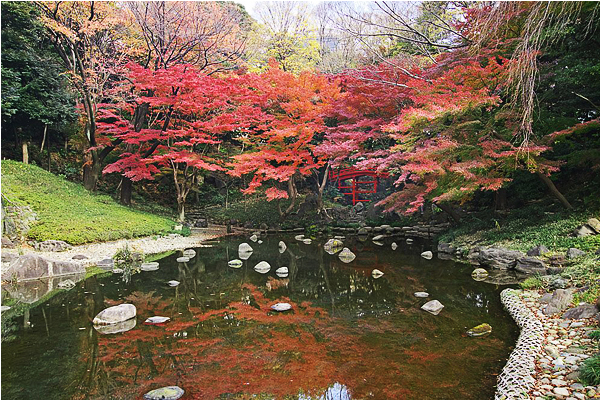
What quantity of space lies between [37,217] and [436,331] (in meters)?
9.43

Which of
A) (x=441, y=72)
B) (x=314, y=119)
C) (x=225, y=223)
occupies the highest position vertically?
(x=441, y=72)

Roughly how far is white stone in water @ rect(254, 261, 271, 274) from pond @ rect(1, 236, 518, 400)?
58cm

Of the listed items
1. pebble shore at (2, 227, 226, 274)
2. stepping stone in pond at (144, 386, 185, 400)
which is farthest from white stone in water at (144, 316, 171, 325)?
pebble shore at (2, 227, 226, 274)

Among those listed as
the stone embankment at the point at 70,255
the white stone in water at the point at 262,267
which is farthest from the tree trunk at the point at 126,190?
the white stone in water at the point at 262,267

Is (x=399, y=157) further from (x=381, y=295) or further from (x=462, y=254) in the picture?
(x=381, y=295)

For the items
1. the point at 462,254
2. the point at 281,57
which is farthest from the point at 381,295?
the point at 281,57

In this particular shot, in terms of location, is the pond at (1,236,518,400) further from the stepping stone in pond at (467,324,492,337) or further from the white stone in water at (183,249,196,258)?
the white stone in water at (183,249,196,258)

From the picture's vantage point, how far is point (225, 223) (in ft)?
53.1

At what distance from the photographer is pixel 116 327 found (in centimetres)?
496

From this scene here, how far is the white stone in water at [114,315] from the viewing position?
16.6 feet

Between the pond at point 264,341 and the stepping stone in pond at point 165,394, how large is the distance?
0.35 ft

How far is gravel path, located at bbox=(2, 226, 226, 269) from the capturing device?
328 inches

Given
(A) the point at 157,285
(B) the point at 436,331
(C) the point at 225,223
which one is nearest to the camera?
(B) the point at 436,331

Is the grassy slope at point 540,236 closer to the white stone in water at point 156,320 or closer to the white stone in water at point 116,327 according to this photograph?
the white stone in water at point 156,320
